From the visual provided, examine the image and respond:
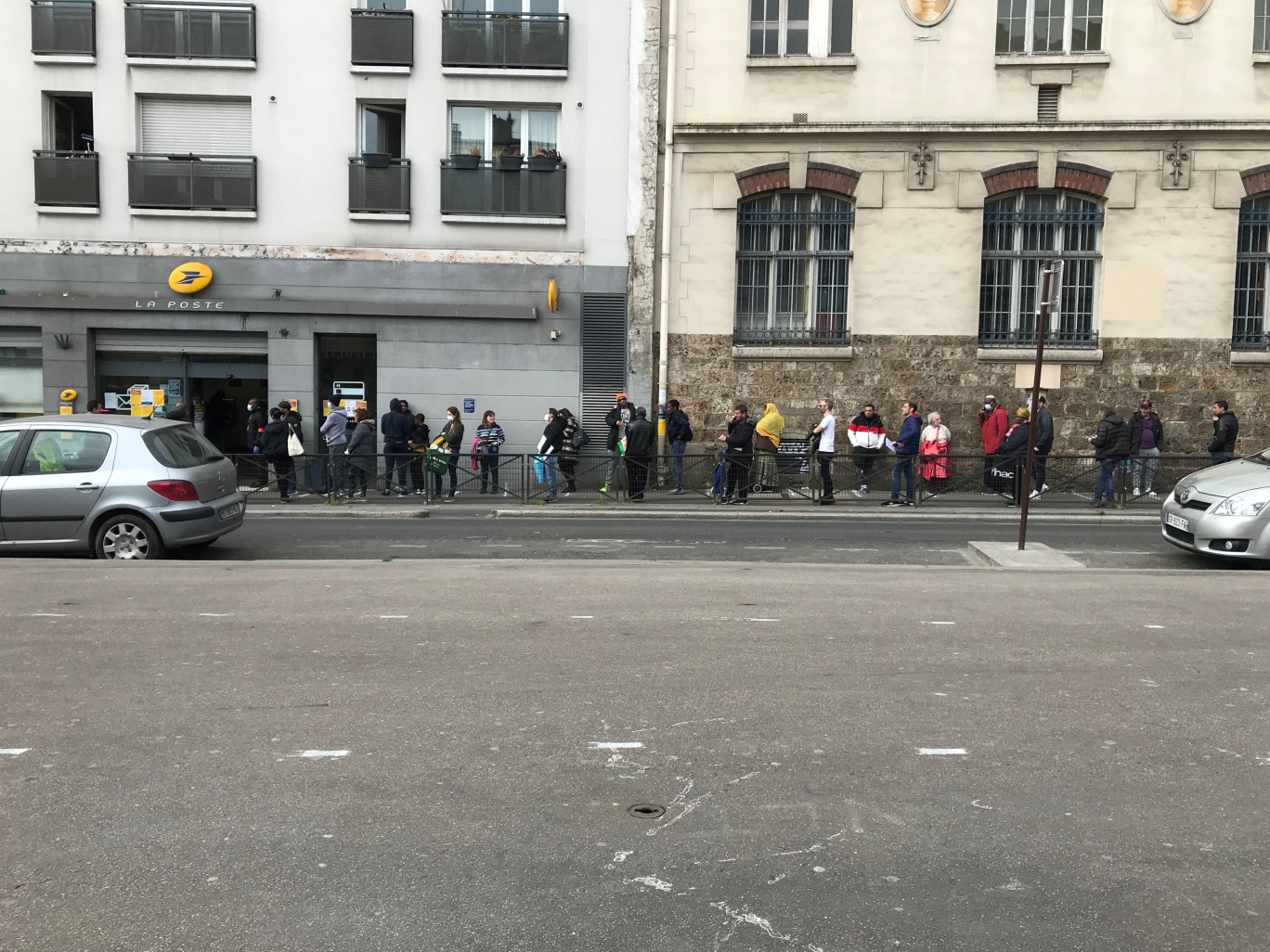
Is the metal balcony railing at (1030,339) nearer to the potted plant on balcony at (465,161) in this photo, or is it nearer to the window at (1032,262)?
the window at (1032,262)

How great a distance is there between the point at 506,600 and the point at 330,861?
454 centimetres

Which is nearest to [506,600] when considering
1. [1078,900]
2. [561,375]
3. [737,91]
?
[1078,900]

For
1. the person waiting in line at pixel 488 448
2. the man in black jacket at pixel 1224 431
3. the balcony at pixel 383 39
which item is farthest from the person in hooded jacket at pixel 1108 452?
the balcony at pixel 383 39

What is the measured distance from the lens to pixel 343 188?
20844mm

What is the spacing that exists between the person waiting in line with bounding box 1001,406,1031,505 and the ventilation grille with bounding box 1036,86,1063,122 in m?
5.46

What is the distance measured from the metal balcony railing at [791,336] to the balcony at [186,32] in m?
10.3

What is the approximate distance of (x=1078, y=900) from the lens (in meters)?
3.80

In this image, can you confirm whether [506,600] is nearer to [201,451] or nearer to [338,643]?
[338,643]

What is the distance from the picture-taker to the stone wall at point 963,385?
20172 millimetres

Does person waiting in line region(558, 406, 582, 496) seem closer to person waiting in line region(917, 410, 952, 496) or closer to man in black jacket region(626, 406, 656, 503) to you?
man in black jacket region(626, 406, 656, 503)

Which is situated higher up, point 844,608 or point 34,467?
point 34,467

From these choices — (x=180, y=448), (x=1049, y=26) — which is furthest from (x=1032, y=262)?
Result: (x=180, y=448)

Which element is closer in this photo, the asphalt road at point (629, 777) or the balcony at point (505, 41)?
the asphalt road at point (629, 777)

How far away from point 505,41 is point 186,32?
584cm
